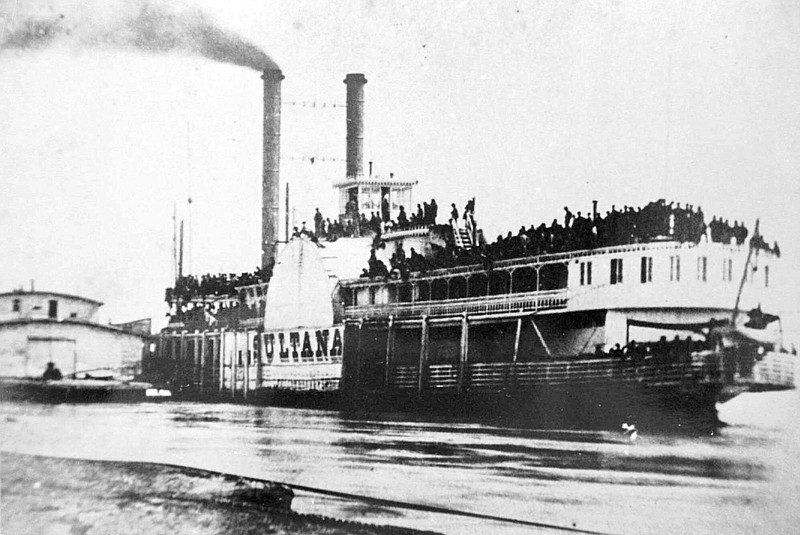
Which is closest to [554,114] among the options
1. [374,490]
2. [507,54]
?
[507,54]

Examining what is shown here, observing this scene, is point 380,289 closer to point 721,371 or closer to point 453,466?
point 453,466

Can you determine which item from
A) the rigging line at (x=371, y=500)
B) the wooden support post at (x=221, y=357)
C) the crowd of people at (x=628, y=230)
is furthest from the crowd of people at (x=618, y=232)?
the wooden support post at (x=221, y=357)

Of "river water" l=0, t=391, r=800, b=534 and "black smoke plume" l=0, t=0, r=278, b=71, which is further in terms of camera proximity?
"black smoke plume" l=0, t=0, r=278, b=71

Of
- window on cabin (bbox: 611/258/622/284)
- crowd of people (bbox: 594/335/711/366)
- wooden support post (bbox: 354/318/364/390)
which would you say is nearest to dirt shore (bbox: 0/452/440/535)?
wooden support post (bbox: 354/318/364/390)

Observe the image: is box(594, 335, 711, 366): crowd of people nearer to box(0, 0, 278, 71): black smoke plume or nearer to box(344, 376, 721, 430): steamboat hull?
box(344, 376, 721, 430): steamboat hull

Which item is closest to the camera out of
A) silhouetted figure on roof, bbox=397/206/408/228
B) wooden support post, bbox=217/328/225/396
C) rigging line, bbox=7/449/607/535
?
rigging line, bbox=7/449/607/535
